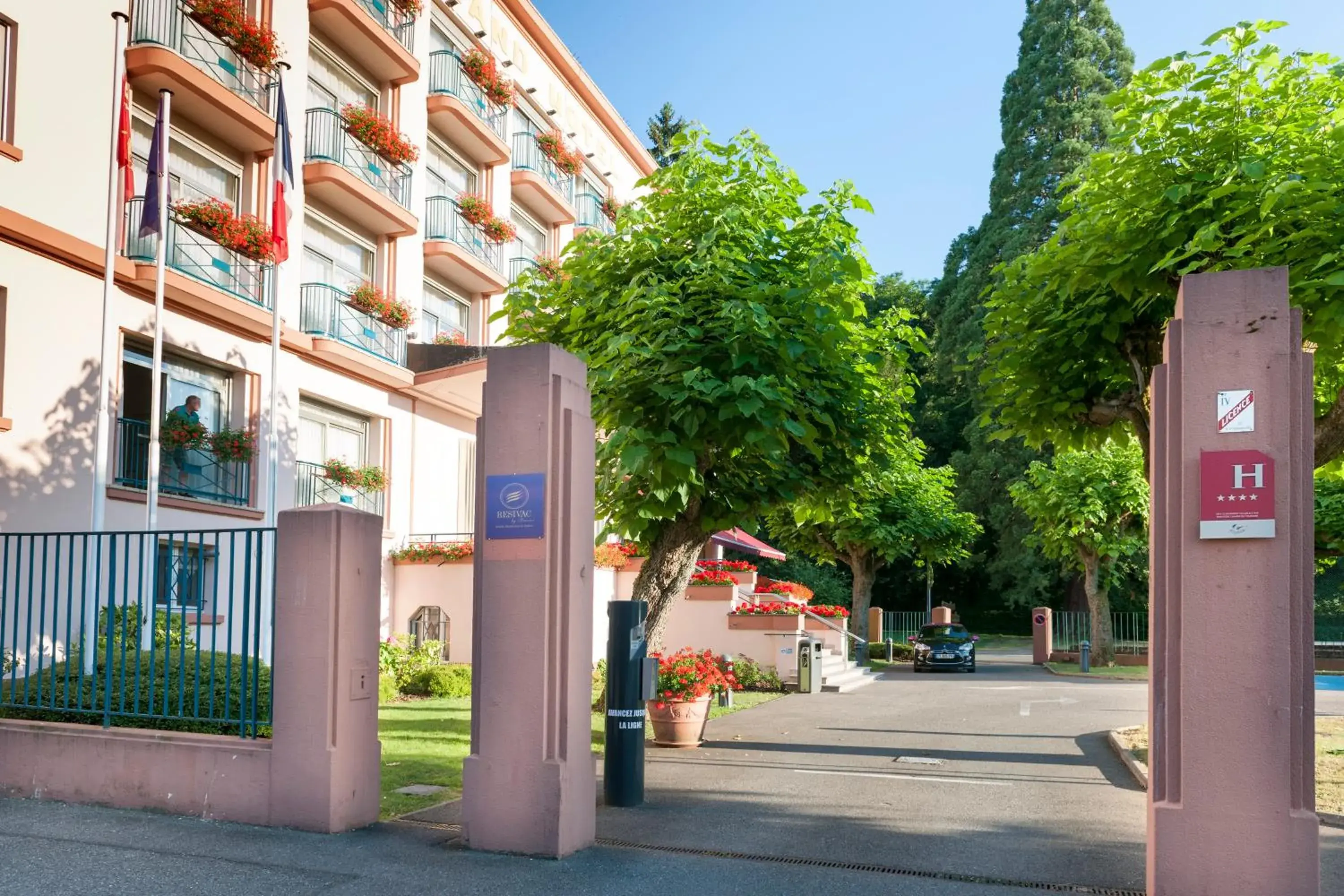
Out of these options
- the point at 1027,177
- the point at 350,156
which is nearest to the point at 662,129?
the point at 1027,177

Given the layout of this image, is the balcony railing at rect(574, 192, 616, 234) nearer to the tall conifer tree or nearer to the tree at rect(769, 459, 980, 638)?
the tree at rect(769, 459, 980, 638)

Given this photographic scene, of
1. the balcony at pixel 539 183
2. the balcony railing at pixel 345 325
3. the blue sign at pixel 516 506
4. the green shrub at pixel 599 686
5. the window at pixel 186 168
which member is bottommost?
the green shrub at pixel 599 686

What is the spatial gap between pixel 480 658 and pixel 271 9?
1571 centimetres

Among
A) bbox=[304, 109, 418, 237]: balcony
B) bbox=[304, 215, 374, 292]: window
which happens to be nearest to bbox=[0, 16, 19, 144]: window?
bbox=[304, 109, 418, 237]: balcony

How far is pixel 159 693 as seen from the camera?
30.7 feet

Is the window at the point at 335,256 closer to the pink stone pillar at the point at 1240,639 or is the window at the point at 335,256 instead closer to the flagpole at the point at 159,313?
the flagpole at the point at 159,313

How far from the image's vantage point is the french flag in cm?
1730

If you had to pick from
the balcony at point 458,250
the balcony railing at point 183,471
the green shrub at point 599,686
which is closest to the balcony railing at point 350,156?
the balcony at point 458,250

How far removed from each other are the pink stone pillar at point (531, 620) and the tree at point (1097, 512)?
2639 centimetres

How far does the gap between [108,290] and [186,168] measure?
4.92 meters

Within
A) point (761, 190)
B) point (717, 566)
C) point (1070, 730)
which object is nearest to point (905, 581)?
point (717, 566)

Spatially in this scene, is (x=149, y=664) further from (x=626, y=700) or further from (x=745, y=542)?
(x=745, y=542)

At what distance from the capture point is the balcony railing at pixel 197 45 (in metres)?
17.2

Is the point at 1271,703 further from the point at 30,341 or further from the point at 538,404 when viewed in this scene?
the point at 30,341
